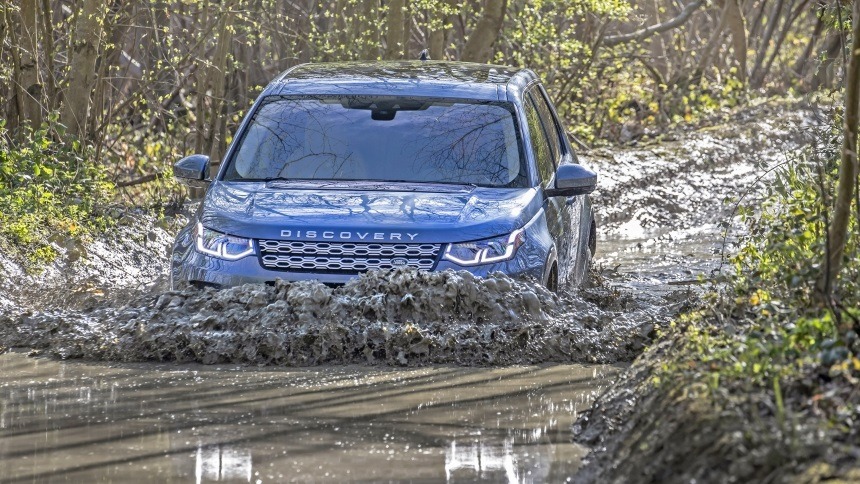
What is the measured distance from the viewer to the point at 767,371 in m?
5.44

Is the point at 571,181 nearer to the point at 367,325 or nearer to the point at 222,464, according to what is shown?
the point at 367,325

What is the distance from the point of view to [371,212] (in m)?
8.37

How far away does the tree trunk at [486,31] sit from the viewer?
18828 mm

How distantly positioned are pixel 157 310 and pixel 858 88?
409 cm

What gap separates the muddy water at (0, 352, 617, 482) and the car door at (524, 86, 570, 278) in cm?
130

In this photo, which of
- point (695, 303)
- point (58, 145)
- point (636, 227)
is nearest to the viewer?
point (695, 303)

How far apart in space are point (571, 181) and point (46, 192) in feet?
17.5

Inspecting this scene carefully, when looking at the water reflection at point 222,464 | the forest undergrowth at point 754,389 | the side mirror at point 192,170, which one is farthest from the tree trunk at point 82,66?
the water reflection at point 222,464

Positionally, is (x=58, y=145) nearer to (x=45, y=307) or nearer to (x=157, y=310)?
(x=45, y=307)

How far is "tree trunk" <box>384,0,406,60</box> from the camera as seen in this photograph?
1730 centimetres

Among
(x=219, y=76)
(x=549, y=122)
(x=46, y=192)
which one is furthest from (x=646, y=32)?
(x=549, y=122)

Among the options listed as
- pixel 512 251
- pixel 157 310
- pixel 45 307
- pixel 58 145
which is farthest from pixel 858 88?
pixel 58 145

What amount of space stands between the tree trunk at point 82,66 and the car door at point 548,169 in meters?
5.41

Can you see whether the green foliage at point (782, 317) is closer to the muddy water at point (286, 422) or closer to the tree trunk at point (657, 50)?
the muddy water at point (286, 422)
